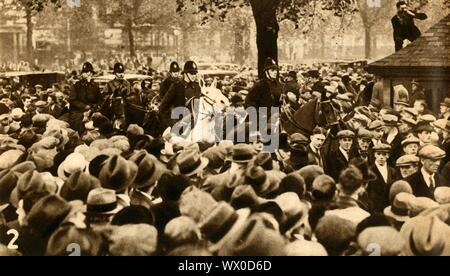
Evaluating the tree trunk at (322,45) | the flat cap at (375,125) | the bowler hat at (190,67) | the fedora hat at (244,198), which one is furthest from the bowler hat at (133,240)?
the tree trunk at (322,45)

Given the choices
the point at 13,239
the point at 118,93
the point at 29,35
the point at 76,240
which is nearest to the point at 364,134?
the point at 118,93

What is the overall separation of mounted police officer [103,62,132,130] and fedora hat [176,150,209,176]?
3.89ft

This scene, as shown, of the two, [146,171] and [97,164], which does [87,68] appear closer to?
[97,164]

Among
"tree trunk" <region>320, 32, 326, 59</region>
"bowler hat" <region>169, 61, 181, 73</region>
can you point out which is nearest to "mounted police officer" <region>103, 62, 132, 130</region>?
"bowler hat" <region>169, 61, 181, 73</region>

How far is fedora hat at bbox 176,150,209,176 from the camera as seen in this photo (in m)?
7.23

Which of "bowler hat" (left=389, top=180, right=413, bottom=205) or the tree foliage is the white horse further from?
"bowler hat" (left=389, top=180, right=413, bottom=205)

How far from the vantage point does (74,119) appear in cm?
823

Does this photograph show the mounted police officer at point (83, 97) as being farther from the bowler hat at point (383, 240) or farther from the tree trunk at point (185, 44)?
the bowler hat at point (383, 240)

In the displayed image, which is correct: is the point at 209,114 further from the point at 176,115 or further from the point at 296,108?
the point at 296,108

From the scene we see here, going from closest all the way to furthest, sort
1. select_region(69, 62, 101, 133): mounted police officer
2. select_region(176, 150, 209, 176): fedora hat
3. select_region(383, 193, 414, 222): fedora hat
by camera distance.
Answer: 1. select_region(383, 193, 414, 222): fedora hat
2. select_region(176, 150, 209, 176): fedora hat
3. select_region(69, 62, 101, 133): mounted police officer

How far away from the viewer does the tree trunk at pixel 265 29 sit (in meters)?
8.19

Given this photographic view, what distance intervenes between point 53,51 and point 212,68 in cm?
209
